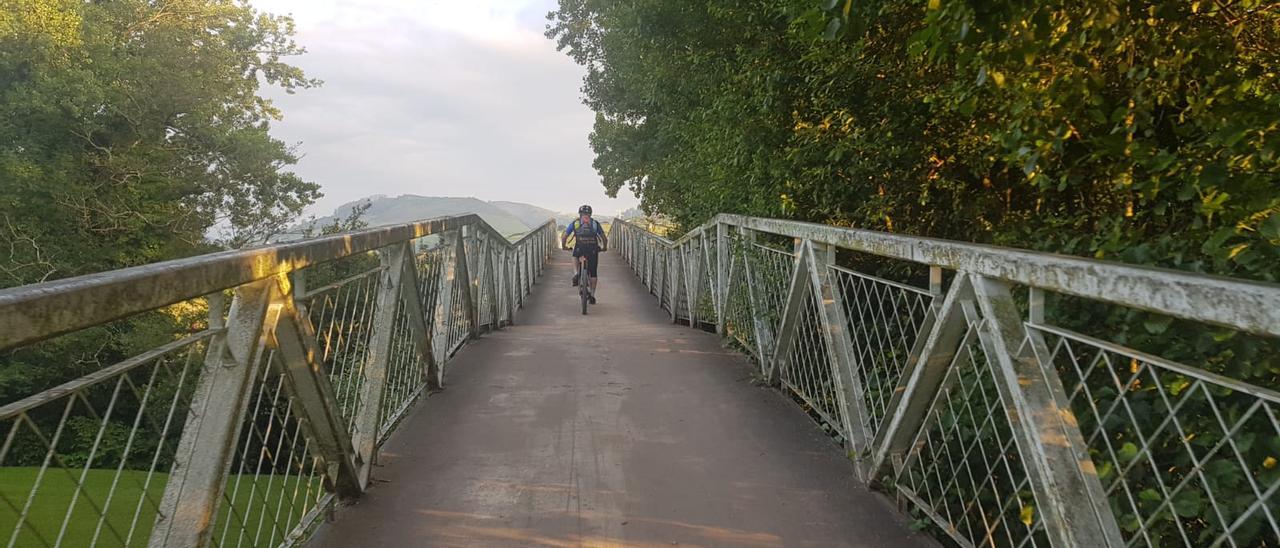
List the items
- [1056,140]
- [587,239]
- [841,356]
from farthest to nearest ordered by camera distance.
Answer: [587,239] < [841,356] < [1056,140]

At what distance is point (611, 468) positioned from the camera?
11.2 feet

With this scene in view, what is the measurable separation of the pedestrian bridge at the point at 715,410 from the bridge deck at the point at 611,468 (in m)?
0.02

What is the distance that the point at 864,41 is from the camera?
16.7 ft

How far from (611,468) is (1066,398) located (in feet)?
6.45

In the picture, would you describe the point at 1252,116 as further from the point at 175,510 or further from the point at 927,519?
the point at 175,510

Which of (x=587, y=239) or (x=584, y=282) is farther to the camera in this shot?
(x=587, y=239)

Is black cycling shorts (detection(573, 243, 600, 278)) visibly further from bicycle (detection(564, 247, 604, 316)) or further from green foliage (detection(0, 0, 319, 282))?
green foliage (detection(0, 0, 319, 282))

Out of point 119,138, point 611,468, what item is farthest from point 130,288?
point 119,138

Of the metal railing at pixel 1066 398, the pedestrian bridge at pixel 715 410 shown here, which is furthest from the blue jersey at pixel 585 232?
the metal railing at pixel 1066 398

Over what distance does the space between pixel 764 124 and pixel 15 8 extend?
72.1ft

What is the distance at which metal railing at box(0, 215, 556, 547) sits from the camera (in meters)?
1.32

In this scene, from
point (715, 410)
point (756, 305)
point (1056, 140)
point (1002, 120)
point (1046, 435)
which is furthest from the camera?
point (756, 305)

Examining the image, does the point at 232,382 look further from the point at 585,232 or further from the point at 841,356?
the point at 585,232

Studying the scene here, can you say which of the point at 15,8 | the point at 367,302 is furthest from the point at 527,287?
the point at 15,8
